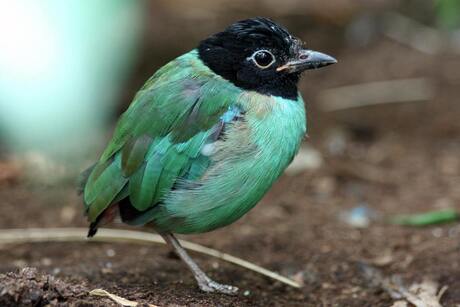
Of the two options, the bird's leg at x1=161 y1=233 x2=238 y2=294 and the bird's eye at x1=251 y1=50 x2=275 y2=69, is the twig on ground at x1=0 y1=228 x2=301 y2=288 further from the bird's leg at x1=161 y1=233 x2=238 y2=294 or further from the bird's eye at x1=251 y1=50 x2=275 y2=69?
the bird's eye at x1=251 y1=50 x2=275 y2=69

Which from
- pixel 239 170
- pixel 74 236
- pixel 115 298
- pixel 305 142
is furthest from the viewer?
pixel 305 142

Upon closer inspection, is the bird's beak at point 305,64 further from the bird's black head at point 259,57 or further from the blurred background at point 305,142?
the blurred background at point 305,142

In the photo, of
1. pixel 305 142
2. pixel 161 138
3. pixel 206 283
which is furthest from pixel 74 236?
pixel 305 142

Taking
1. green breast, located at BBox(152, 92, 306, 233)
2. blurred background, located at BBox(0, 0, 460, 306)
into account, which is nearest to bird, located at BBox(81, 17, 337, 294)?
green breast, located at BBox(152, 92, 306, 233)

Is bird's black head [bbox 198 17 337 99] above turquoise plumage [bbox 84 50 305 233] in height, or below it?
above

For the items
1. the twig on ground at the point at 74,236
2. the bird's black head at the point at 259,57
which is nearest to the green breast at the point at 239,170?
the bird's black head at the point at 259,57

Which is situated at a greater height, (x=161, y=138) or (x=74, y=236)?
(x=161, y=138)

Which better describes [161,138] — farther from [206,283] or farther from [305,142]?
[305,142]
